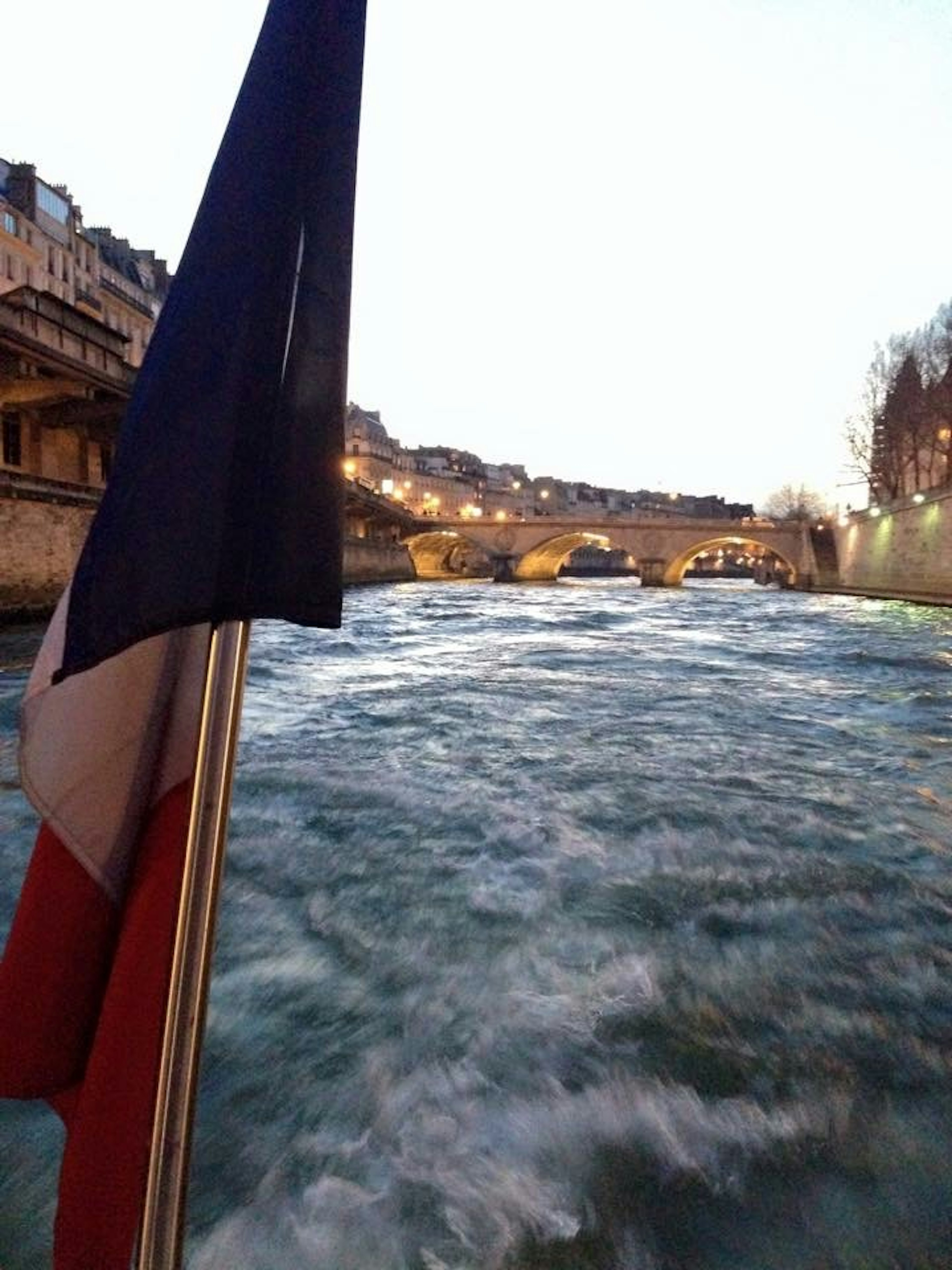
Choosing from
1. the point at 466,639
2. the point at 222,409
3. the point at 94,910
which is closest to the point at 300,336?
the point at 222,409

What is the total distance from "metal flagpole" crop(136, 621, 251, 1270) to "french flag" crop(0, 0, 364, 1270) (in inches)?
2.2

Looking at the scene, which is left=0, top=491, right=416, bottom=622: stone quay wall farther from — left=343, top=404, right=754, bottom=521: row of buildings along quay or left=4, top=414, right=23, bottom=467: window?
left=343, top=404, right=754, bottom=521: row of buildings along quay

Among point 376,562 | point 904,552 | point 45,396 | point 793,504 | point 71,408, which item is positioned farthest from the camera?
point 793,504

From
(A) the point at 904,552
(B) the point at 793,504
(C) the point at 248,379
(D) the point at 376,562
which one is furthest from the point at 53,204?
(B) the point at 793,504

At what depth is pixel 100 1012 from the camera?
1077 mm

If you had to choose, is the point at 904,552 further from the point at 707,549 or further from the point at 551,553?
the point at 551,553

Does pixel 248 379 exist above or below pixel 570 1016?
above

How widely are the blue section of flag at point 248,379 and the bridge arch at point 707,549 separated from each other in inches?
2244

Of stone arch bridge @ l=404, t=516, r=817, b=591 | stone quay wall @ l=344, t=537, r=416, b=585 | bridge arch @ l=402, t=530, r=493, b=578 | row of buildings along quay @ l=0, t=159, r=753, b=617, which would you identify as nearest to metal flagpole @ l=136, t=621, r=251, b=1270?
row of buildings along quay @ l=0, t=159, r=753, b=617

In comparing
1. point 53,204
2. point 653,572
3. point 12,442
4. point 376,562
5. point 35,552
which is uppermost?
point 53,204

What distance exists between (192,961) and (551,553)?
63.2m

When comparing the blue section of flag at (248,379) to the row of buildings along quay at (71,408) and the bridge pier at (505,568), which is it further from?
the bridge pier at (505,568)

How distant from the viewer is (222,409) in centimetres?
89

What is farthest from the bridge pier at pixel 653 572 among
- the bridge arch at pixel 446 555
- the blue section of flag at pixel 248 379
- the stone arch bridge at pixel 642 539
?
the blue section of flag at pixel 248 379
